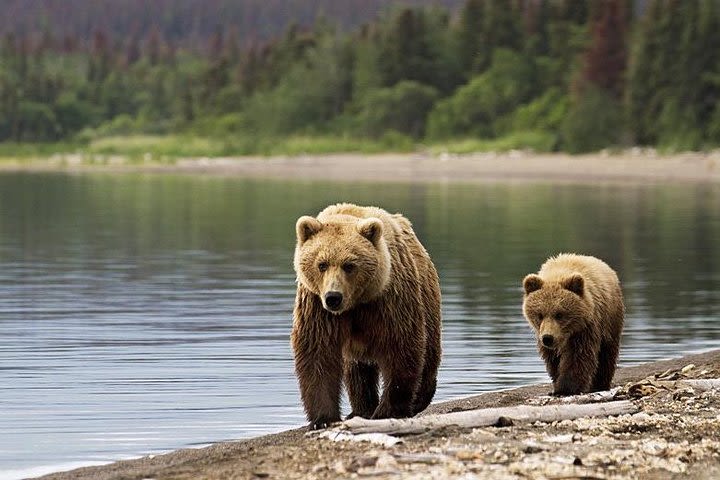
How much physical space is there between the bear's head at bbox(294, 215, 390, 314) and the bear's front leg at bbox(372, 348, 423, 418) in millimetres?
467

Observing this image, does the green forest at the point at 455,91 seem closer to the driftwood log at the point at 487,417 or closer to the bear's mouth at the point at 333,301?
the driftwood log at the point at 487,417

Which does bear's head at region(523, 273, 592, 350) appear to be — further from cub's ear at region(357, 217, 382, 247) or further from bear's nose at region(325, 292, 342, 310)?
bear's nose at region(325, 292, 342, 310)

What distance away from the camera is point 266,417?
10664 mm

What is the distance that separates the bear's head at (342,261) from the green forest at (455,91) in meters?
59.1

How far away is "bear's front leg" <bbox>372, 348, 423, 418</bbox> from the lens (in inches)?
356

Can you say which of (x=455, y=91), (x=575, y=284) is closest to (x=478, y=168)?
(x=455, y=91)

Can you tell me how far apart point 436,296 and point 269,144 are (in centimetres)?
8567

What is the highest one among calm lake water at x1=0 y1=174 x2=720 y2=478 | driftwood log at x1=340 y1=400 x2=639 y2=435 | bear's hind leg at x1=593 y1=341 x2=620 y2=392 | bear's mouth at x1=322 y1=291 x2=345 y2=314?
bear's mouth at x1=322 y1=291 x2=345 y2=314

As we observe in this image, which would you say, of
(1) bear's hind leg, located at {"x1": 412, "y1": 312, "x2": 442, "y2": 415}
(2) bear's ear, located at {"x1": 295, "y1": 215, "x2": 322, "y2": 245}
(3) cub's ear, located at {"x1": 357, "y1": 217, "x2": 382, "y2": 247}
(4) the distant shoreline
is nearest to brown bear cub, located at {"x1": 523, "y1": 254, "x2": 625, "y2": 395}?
(1) bear's hind leg, located at {"x1": 412, "y1": 312, "x2": 442, "y2": 415}

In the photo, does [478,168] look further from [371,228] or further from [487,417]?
[487,417]

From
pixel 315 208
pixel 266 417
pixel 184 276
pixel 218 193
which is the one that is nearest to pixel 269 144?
pixel 218 193

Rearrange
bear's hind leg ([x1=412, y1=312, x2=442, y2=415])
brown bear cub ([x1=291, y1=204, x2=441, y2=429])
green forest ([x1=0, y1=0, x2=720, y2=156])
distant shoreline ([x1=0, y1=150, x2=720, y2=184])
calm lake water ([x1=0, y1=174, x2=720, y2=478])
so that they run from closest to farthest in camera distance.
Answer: brown bear cub ([x1=291, y1=204, x2=441, y2=429]) → bear's hind leg ([x1=412, y1=312, x2=442, y2=415]) → calm lake water ([x1=0, y1=174, x2=720, y2=478]) → distant shoreline ([x1=0, y1=150, x2=720, y2=184]) → green forest ([x1=0, y1=0, x2=720, y2=156])

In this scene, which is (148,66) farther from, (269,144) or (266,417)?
(266,417)

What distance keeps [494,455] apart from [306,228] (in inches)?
75.5
